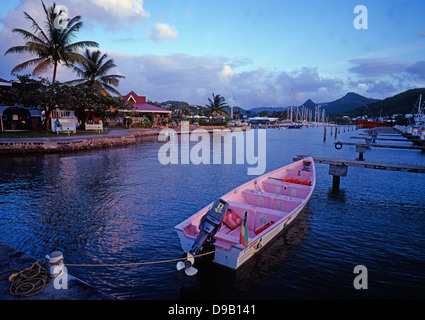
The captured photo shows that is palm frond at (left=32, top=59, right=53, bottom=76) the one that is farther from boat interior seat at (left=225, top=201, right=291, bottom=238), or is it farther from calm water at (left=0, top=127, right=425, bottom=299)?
boat interior seat at (left=225, top=201, right=291, bottom=238)

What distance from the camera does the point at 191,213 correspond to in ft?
38.6

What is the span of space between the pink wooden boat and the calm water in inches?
29.6

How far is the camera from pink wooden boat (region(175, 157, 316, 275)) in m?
6.46

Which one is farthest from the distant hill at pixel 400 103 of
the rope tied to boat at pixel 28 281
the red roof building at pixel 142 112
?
the rope tied to boat at pixel 28 281

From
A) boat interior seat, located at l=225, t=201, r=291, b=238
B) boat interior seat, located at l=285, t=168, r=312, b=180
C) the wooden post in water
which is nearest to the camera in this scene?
boat interior seat, located at l=225, t=201, r=291, b=238

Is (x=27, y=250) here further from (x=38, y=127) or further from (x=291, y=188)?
(x=38, y=127)

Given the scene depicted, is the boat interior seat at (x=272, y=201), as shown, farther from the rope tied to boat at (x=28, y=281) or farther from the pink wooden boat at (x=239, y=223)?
the rope tied to boat at (x=28, y=281)

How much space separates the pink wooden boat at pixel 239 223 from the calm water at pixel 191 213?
752mm

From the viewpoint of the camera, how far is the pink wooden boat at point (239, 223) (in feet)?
21.2

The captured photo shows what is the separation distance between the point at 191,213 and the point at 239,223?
346 centimetres

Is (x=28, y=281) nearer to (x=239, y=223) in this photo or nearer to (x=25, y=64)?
(x=239, y=223)

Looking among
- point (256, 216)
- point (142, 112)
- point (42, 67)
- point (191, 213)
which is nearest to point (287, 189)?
point (256, 216)

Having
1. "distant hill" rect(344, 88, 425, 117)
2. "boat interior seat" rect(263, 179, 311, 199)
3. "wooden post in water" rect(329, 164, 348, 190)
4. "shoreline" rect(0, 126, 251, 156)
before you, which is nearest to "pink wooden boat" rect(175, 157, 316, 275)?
"boat interior seat" rect(263, 179, 311, 199)
